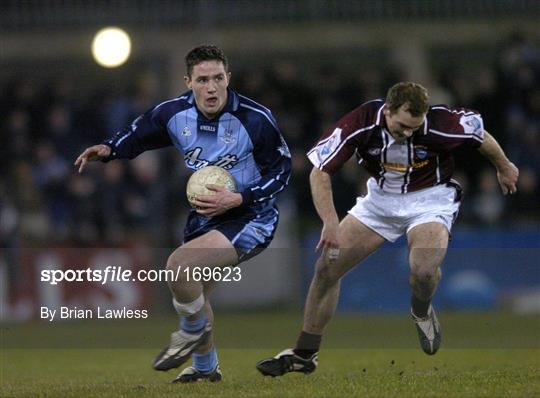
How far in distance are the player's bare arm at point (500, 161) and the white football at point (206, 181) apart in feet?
6.52

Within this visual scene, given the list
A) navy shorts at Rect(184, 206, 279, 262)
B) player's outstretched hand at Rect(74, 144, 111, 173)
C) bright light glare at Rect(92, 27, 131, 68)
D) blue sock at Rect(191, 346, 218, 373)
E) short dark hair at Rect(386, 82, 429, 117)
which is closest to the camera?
short dark hair at Rect(386, 82, 429, 117)

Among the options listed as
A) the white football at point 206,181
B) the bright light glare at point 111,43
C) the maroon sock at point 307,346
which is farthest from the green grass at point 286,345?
the bright light glare at point 111,43

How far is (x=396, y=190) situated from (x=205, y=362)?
2041 millimetres

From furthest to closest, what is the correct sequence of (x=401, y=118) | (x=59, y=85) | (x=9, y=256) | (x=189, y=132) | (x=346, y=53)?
(x=346, y=53), (x=59, y=85), (x=9, y=256), (x=189, y=132), (x=401, y=118)

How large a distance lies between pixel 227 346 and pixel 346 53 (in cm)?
1062

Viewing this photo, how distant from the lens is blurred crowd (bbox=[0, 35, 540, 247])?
18969 mm

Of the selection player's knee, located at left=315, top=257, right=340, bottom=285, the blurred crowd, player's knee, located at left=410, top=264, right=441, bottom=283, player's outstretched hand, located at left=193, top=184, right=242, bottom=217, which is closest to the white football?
player's outstretched hand, located at left=193, top=184, right=242, bottom=217

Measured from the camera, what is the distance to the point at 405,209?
987 cm

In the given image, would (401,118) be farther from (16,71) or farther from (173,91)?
(16,71)

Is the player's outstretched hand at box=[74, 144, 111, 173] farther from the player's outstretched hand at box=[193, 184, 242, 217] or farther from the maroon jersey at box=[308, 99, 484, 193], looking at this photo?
the maroon jersey at box=[308, 99, 484, 193]

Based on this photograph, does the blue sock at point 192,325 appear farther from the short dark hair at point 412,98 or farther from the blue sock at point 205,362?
the short dark hair at point 412,98

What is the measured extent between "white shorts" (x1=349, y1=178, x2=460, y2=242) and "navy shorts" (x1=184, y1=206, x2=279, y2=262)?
2.48 feet

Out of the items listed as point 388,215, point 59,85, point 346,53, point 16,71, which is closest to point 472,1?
point 346,53

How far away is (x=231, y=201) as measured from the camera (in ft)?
30.8
